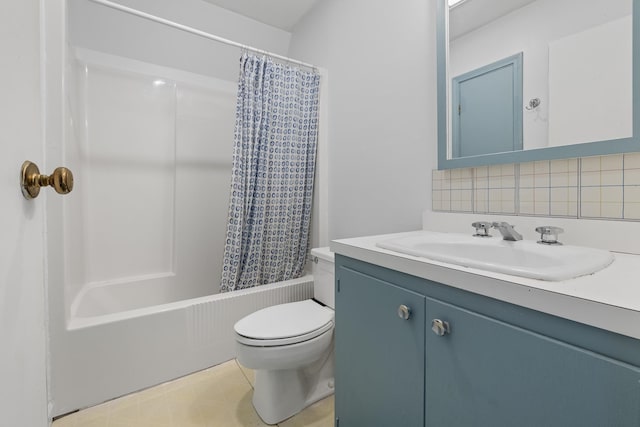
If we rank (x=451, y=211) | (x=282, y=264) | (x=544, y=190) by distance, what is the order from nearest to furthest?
(x=544, y=190) < (x=451, y=211) < (x=282, y=264)

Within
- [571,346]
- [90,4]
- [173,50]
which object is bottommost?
[571,346]

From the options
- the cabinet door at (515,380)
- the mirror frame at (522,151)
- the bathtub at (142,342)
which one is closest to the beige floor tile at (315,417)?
the bathtub at (142,342)

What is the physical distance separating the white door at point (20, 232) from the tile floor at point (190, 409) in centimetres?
91

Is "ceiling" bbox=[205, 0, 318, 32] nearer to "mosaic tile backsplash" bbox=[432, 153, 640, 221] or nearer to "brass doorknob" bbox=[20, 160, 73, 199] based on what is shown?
"mosaic tile backsplash" bbox=[432, 153, 640, 221]

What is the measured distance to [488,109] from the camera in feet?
3.66

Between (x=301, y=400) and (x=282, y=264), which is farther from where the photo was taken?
(x=282, y=264)

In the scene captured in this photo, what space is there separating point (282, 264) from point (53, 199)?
1211mm

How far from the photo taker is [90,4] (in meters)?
1.79

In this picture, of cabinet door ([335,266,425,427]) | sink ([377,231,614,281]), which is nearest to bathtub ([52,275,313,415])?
cabinet door ([335,266,425,427])

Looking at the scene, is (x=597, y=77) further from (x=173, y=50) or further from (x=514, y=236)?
(x=173, y=50)

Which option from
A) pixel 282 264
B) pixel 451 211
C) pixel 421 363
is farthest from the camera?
pixel 282 264

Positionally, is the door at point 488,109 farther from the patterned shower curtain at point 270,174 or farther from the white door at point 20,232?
the white door at point 20,232

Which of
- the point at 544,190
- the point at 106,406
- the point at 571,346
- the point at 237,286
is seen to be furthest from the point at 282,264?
the point at 571,346

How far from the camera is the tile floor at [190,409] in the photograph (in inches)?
49.0
